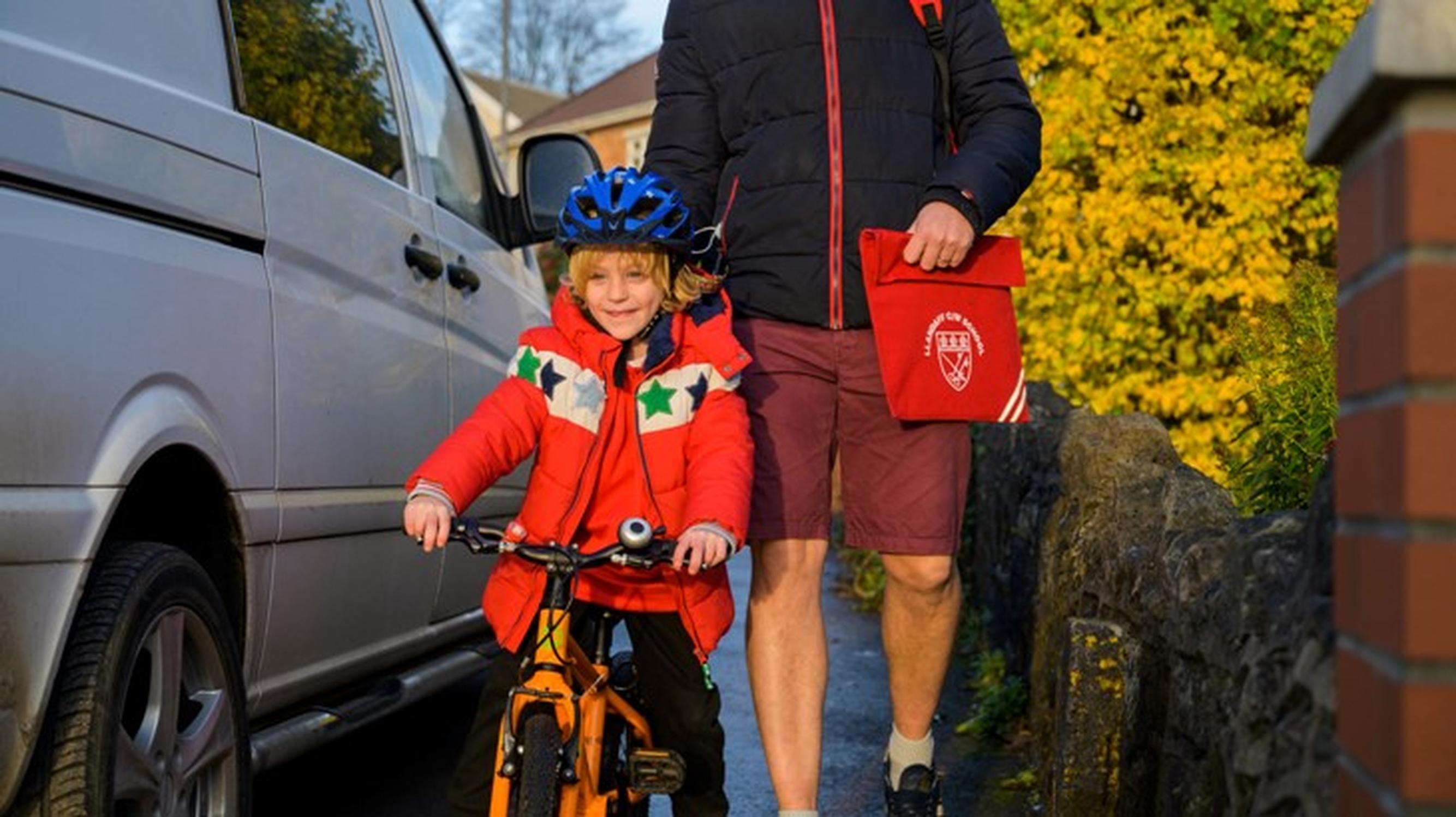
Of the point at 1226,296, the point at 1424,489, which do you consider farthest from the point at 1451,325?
the point at 1226,296

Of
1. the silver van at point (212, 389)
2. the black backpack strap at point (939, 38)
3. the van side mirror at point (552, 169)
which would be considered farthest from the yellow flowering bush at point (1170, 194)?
the black backpack strap at point (939, 38)

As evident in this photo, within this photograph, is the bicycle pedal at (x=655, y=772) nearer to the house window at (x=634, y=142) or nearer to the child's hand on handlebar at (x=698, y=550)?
the child's hand on handlebar at (x=698, y=550)

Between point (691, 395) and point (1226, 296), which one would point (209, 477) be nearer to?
point (691, 395)

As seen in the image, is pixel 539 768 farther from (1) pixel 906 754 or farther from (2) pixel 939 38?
(2) pixel 939 38

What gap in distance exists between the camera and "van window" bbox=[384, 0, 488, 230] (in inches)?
224

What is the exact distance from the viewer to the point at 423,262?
5.24 m

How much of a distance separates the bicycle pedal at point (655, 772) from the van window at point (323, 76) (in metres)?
1.48

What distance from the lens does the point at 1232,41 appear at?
415 inches

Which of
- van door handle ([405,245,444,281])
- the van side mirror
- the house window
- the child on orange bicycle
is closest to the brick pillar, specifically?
the child on orange bicycle

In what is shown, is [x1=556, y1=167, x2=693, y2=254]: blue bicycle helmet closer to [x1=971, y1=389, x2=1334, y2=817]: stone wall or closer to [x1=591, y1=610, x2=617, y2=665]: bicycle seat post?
[x1=591, y1=610, x2=617, y2=665]: bicycle seat post

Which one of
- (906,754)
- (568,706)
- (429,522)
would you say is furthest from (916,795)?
(429,522)

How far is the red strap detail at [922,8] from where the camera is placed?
4527mm

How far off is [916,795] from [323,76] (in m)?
2.10

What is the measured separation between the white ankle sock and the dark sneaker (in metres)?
0.01
